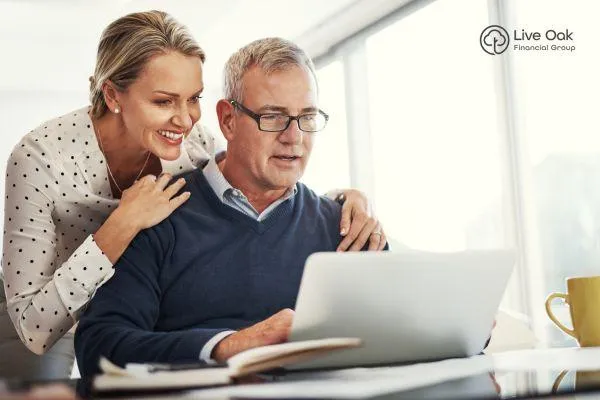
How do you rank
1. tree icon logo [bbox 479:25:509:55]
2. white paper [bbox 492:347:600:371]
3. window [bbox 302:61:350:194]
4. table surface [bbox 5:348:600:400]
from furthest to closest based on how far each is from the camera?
window [bbox 302:61:350:194] < tree icon logo [bbox 479:25:509:55] < white paper [bbox 492:347:600:371] < table surface [bbox 5:348:600:400]

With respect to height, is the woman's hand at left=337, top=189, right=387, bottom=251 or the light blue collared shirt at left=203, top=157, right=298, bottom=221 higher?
the light blue collared shirt at left=203, top=157, right=298, bottom=221

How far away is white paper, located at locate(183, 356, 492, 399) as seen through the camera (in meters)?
0.75

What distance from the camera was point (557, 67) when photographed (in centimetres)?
374

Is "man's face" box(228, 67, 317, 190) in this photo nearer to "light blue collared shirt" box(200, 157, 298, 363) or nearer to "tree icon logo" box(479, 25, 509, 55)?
"light blue collared shirt" box(200, 157, 298, 363)

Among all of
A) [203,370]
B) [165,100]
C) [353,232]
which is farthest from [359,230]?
[203,370]

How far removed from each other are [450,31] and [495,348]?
272 cm

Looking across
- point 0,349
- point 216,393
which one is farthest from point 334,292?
point 0,349

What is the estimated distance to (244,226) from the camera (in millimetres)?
1703

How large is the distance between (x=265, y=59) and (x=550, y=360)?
91 cm

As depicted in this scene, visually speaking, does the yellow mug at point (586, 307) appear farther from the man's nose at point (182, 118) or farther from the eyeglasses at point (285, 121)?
the man's nose at point (182, 118)

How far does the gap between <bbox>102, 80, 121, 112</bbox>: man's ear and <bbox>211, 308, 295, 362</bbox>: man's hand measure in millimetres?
855

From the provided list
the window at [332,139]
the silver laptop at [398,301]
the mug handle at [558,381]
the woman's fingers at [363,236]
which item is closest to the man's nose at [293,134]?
the woman's fingers at [363,236]

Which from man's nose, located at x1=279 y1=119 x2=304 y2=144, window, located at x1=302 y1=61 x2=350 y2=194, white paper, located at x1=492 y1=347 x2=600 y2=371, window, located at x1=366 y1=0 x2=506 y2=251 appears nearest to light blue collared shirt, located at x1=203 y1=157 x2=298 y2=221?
man's nose, located at x1=279 y1=119 x2=304 y2=144

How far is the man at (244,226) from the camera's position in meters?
1.62
